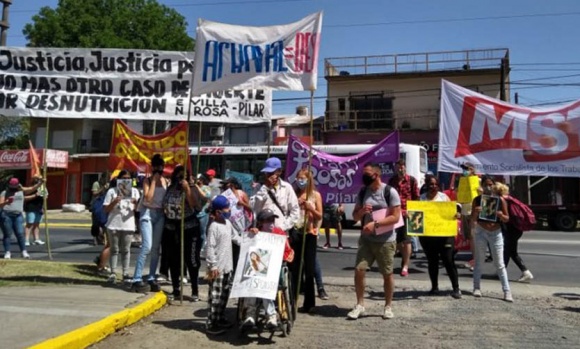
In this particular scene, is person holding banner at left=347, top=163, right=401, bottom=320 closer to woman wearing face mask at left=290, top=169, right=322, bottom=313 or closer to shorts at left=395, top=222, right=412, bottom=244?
woman wearing face mask at left=290, top=169, right=322, bottom=313

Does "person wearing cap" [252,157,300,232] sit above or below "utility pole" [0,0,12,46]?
below

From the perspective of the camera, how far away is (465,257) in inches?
468

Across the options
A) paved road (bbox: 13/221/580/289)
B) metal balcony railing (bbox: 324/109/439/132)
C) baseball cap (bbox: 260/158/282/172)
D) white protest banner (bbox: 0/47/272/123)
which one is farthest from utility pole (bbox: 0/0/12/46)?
metal balcony railing (bbox: 324/109/439/132)

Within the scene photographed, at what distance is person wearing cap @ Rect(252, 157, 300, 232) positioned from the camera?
5934 mm

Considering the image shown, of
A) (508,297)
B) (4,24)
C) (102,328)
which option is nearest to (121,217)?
(102,328)

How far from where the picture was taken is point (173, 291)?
720cm

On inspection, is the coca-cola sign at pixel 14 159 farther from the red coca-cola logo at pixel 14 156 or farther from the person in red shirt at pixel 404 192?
the person in red shirt at pixel 404 192

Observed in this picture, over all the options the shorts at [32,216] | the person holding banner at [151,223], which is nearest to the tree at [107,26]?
the shorts at [32,216]

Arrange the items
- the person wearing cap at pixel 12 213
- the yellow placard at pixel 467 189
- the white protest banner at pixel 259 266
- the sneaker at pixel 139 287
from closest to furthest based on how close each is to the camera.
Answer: the white protest banner at pixel 259 266
the sneaker at pixel 139 287
the yellow placard at pixel 467 189
the person wearing cap at pixel 12 213

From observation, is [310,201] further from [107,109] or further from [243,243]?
[107,109]

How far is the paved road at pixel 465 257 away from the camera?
962 cm

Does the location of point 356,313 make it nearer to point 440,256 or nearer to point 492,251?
point 440,256

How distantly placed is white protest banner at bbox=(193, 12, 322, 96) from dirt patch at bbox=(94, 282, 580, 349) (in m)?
2.99

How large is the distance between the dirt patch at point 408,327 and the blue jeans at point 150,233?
0.77 meters
